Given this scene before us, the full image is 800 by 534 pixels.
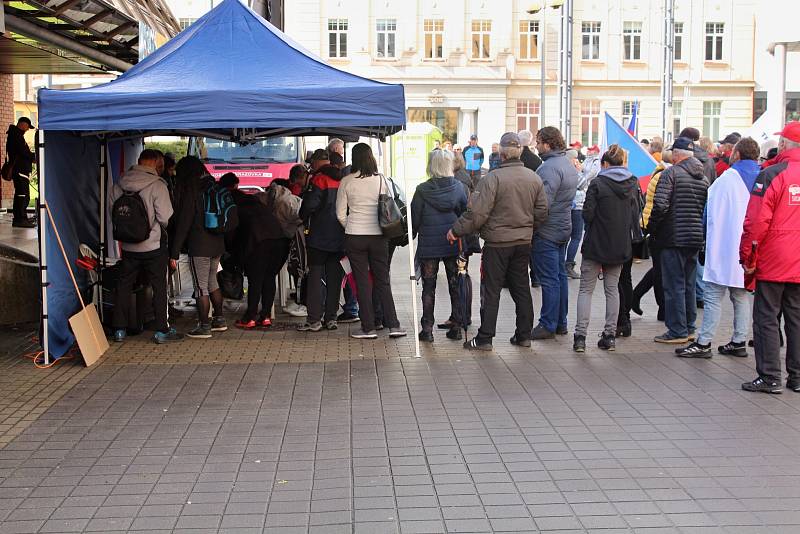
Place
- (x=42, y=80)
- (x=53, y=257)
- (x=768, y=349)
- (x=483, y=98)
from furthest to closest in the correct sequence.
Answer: (x=483, y=98) → (x=42, y=80) → (x=53, y=257) → (x=768, y=349)

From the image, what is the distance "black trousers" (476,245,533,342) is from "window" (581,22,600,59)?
40257mm

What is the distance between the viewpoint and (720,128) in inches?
1893

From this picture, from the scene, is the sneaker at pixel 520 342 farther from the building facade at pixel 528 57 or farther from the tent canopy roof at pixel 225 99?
the building facade at pixel 528 57

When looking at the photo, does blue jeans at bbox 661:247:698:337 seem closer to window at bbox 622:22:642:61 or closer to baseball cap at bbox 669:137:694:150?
baseball cap at bbox 669:137:694:150

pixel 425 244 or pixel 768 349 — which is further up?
pixel 425 244

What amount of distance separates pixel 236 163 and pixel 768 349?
1275cm

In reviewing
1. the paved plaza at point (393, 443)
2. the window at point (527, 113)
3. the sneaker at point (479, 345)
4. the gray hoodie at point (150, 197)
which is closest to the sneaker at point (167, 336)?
the paved plaza at point (393, 443)

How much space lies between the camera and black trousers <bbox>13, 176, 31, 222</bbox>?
1745cm

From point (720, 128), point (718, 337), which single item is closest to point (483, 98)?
point (720, 128)

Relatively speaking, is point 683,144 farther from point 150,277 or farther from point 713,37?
point 713,37

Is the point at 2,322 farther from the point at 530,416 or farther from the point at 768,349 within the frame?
the point at 768,349

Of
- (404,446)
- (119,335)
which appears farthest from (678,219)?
(119,335)

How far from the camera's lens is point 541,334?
9750 mm

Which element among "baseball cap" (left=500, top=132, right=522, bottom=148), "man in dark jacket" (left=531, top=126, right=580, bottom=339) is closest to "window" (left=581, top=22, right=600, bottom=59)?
"man in dark jacket" (left=531, top=126, right=580, bottom=339)
